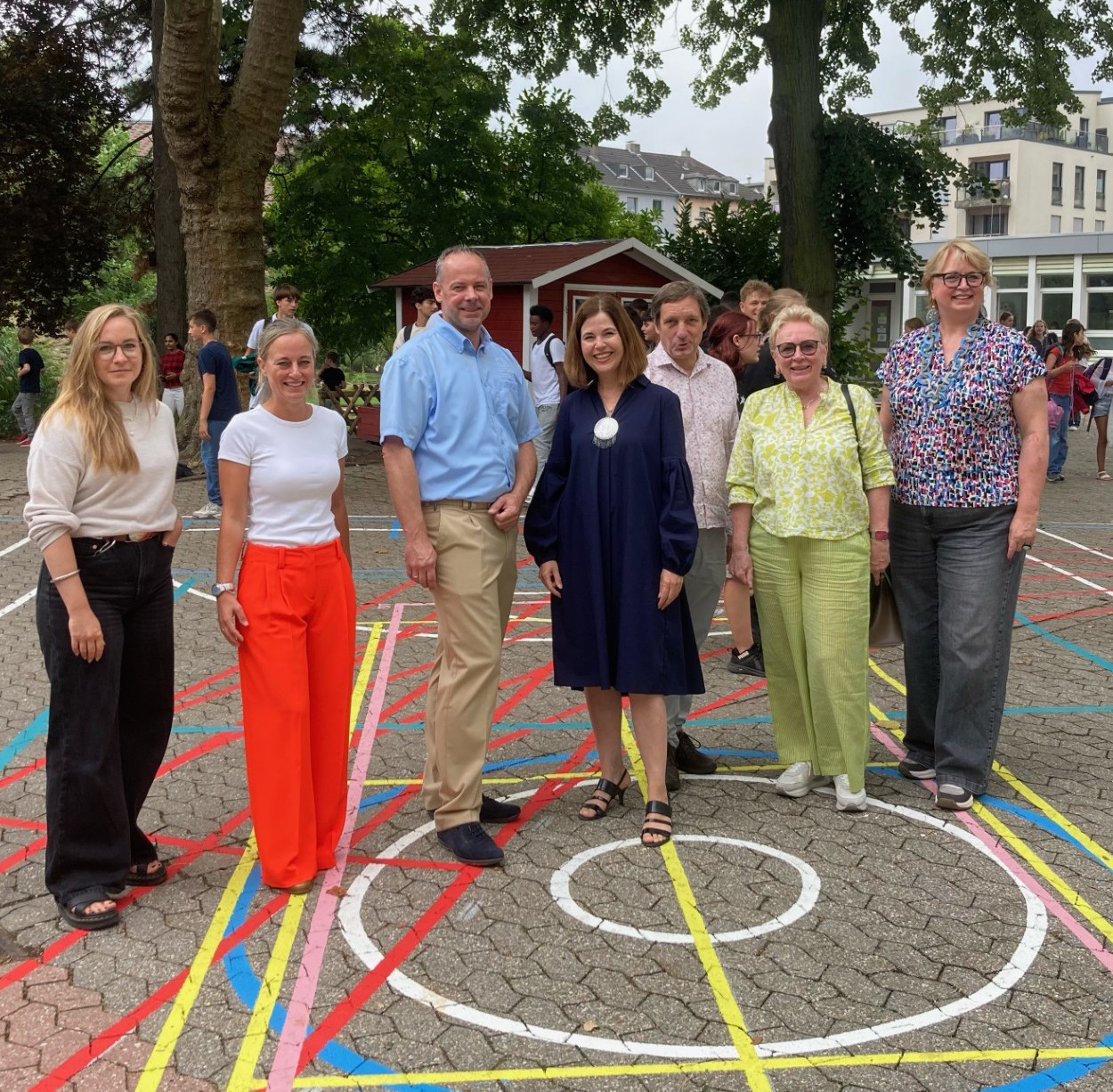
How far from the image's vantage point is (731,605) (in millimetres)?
7145

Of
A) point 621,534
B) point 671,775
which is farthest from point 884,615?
point 621,534

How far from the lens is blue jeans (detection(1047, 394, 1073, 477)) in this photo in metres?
16.9

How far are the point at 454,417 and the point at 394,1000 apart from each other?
2.06 meters

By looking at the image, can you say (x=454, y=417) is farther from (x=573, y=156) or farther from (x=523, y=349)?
(x=573, y=156)

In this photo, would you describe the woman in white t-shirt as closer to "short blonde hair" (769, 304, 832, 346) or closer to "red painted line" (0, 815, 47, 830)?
"red painted line" (0, 815, 47, 830)

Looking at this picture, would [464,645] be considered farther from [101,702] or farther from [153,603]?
[101,702]

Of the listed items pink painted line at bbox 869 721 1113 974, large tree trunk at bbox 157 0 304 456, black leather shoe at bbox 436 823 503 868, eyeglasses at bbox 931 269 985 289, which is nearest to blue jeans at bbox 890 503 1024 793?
pink painted line at bbox 869 721 1113 974

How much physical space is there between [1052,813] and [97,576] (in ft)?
12.2

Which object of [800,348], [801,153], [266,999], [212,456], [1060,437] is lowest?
[266,999]

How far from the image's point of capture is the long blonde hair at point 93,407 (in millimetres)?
4184

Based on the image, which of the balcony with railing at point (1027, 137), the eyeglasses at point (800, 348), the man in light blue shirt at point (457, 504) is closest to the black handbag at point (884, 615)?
the eyeglasses at point (800, 348)

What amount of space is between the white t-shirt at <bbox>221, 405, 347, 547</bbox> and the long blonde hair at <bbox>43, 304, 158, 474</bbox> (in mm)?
372

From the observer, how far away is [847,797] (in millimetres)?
5277

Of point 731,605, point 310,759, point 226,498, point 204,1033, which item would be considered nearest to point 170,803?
point 310,759
